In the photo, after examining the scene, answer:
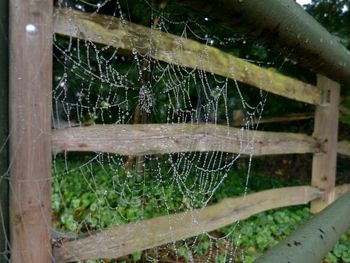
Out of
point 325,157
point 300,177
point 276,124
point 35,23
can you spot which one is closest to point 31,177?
point 35,23

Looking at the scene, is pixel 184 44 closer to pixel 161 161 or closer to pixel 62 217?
pixel 161 161

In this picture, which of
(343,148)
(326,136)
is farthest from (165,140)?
(343,148)

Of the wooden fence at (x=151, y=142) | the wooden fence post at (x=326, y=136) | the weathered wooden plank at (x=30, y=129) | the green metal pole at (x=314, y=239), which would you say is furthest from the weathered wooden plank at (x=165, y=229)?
the green metal pole at (x=314, y=239)

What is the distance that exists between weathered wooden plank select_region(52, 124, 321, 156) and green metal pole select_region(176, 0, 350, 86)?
3.94 feet

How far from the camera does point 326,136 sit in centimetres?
336

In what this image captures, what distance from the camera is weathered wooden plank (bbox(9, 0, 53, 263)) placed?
1.25 m

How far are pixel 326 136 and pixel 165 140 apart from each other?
191 centimetres

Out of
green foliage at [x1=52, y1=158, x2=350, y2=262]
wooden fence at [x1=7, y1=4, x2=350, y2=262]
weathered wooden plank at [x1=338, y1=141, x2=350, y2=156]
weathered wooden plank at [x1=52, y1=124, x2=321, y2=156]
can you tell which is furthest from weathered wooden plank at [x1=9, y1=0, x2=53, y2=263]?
weathered wooden plank at [x1=338, y1=141, x2=350, y2=156]

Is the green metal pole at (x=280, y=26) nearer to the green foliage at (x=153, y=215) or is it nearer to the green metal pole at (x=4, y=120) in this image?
the green metal pole at (x=4, y=120)

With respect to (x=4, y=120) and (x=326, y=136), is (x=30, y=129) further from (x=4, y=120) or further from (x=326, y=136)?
(x=326, y=136)

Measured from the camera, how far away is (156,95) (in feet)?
9.86

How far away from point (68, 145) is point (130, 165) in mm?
1573

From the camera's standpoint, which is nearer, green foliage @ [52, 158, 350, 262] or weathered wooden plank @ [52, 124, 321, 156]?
weathered wooden plank @ [52, 124, 321, 156]

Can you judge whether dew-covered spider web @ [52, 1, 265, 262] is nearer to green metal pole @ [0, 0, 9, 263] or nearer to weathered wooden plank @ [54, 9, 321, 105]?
weathered wooden plank @ [54, 9, 321, 105]
